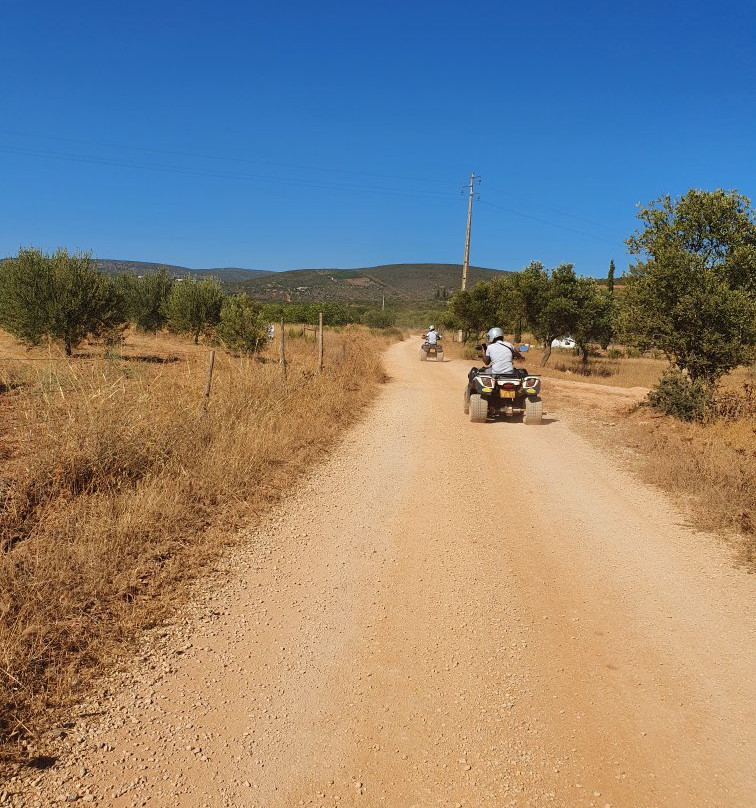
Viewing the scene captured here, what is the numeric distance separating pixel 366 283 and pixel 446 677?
500 feet

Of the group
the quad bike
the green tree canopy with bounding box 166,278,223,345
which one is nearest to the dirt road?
the quad bike

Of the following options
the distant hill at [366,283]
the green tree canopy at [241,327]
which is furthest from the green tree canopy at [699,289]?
the distant hill at [366,283]

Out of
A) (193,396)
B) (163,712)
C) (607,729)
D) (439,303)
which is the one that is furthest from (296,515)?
(439,303)

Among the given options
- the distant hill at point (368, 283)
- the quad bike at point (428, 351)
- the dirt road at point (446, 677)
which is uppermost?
the distant hill at point (368, 283)

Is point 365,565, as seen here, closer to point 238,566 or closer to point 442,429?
point 238,566

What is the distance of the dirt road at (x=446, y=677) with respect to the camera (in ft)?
8.47

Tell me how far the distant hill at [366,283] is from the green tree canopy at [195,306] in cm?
9309

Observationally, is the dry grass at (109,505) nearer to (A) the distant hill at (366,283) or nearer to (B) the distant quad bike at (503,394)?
(B) the distant quad bike at (503,394)

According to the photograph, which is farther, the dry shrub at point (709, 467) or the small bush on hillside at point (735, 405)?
the small bush on hillside at point (735, 405)

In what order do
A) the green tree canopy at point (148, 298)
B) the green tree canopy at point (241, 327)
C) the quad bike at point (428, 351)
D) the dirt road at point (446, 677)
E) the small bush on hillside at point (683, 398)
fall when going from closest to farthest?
the dirt road at point (446, 677) → the small bush on hillside at point (683, 398) → the green tree canopy at point (241, 327) → the quad bike at point (428, 351) → the green tree canopy at point (148, 298)

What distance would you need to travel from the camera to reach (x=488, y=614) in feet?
13.2

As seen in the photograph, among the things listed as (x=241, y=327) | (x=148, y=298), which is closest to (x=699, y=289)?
(x=241, y=327)

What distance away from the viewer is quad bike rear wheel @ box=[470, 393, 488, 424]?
1109 cm

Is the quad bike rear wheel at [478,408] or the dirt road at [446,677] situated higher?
the quad bike rear wheel at [478,408]
